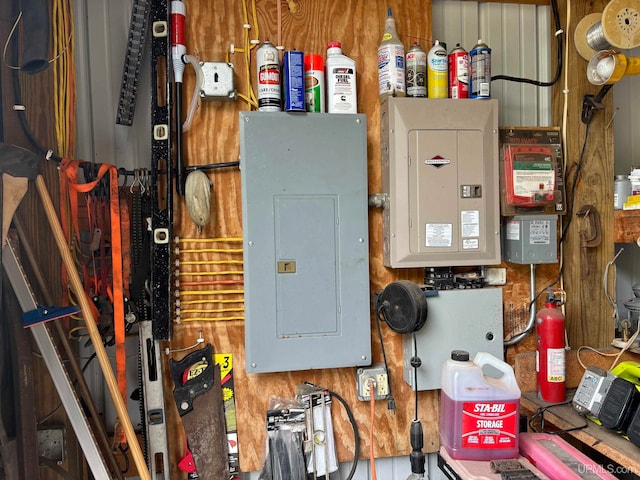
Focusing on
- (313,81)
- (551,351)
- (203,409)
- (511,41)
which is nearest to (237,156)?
(313,81)

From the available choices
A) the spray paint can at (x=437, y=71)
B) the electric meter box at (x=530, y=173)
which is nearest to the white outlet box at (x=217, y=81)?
the spray paint can at (x=437, y=71)

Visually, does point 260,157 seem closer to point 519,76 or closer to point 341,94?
point 341,94

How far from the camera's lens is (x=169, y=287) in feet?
4.58

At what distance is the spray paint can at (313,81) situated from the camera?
1.45 m

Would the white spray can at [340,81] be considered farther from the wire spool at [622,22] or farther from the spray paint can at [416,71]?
the wire spool at [622,22]

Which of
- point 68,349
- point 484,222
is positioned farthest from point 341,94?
point 68,349

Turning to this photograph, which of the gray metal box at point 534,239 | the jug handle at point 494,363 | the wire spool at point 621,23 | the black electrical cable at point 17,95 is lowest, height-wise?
the jug handle at point 494,363

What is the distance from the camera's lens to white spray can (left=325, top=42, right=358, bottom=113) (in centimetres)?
145

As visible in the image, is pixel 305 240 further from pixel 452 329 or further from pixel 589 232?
pixel 589 232

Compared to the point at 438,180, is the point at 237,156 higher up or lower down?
higher up

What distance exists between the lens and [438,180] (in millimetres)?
1470

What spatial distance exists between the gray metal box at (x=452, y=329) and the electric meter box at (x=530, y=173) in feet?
1.06

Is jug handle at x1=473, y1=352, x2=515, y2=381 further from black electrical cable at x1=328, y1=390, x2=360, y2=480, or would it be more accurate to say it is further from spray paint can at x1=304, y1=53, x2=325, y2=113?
spray paint can at x1=304, y1=53, x2=325, y2=113

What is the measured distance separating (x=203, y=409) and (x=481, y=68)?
152 cm
